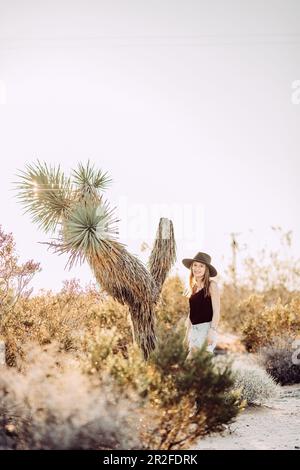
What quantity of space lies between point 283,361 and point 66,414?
20.2 ft

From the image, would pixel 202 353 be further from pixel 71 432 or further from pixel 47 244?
pixel 47 244

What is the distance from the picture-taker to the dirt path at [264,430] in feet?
15.5

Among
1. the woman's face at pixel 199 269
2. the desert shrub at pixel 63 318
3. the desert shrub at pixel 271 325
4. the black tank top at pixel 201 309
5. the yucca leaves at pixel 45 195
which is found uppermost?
the yucca leaves at pixel 45 195

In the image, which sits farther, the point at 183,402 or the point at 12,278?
the point at 12,278

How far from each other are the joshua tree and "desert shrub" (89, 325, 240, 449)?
2136mm

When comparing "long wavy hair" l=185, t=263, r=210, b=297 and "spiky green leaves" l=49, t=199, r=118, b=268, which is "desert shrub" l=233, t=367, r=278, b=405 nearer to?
"long wavy hair" l=185, t=263, r=210, b=297

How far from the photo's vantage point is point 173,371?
4.09 metres

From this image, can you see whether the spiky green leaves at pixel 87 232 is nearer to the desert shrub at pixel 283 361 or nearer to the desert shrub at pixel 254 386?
the desert shrub at pixel 254 386

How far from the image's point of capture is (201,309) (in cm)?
563

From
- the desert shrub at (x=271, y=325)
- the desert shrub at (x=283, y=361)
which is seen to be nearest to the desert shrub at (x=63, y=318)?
the desert shrub at (x=283, y=361)

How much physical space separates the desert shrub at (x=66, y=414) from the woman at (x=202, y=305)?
1.94 metres

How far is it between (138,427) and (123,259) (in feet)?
9.21
